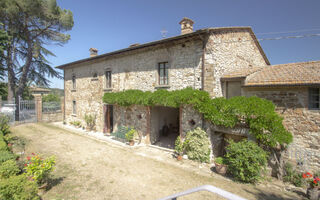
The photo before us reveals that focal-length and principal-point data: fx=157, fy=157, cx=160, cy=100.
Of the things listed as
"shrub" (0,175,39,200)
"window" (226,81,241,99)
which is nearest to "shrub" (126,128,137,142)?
"window" (226,81,241,99)

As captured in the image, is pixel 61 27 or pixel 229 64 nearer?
pixel 229 64

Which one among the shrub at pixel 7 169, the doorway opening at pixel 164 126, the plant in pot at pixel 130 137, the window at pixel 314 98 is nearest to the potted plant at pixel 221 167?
the doorway opening at pixel 164 126

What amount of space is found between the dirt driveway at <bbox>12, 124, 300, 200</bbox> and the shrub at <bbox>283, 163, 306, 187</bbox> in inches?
40.7

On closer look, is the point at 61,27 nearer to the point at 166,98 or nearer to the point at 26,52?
the point at 26,52

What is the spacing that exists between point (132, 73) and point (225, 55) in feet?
20.3

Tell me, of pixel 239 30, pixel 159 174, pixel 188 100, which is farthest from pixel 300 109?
pixel 159 174

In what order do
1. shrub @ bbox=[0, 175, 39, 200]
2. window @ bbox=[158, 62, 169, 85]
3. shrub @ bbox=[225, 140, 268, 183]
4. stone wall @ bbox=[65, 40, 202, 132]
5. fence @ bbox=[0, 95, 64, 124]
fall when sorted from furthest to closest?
fence @ bbox=[0, 95, 64, 124] < window @ bbox=[158, 62, 169, 85] < stone wall @ bbox=[65, 40, 202, 132] < shrub @ bbox=[225, 140, 268, 183] < shrub @ bbox=[0, 175, 39, 200]

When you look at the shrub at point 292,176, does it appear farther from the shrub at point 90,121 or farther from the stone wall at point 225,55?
the shrub at point 90,121

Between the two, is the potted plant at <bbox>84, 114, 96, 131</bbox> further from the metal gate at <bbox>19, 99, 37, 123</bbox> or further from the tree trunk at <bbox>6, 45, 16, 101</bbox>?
the tree trunk at <bbox>6, 45, 16, 101</bbox>

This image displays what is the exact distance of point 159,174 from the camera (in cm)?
659

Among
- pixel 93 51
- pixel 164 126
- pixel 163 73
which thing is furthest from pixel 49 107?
pixel 163 73

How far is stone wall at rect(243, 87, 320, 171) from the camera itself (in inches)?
252

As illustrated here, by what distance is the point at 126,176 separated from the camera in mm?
6332

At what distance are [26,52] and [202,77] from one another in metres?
21.6
